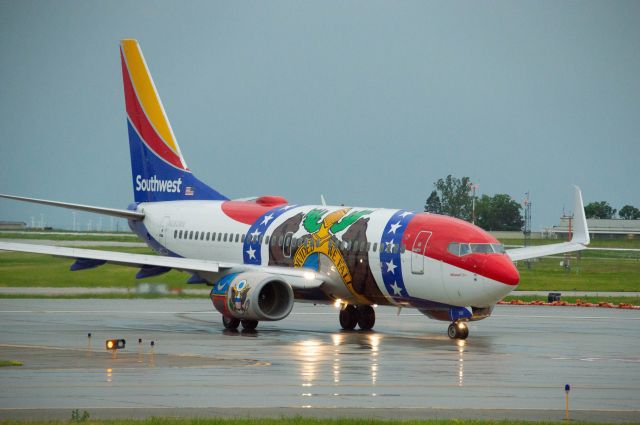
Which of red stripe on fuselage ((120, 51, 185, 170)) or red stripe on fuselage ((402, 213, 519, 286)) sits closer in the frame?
red stripe on fuselage ((402, 213, 519, 286))

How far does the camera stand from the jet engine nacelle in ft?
135

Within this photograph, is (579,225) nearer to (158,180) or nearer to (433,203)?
(158,180)

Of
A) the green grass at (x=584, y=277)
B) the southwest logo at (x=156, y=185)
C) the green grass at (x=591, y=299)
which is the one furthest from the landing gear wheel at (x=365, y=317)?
the green grass at (x=584, y=277)

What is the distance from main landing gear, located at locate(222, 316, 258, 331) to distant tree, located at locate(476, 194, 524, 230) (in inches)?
5357

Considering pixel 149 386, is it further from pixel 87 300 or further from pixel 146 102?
pixel 87 300

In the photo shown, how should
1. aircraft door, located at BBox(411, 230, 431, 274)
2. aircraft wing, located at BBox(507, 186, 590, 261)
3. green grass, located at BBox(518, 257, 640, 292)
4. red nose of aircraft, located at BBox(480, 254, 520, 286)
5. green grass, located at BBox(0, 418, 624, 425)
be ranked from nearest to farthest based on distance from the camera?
green grass, located at BBox(0, 418, 624, 425), red nose of aircraft, located at BBox(480, 254, 520, 286), aircraft door, located at BBox(411, 230, 431, 274), aircraft wing, located at BBox(507, 186, 590, 261), green grass, located at BBox(518, 257, 640, 292)

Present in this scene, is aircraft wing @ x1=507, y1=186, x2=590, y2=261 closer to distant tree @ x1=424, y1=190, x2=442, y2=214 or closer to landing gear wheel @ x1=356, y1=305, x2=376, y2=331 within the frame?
landing gear wheel @ x1=356, y1=305, x2=376, y2=331

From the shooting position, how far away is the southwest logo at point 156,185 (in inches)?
2073

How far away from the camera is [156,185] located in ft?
174

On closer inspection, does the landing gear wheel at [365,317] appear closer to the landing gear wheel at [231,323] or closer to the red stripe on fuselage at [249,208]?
the landing gear wheel at [231,323]

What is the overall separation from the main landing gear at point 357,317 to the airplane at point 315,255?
0.12 feet

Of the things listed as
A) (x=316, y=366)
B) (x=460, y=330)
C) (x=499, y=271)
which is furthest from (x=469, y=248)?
(x=316, y=366)

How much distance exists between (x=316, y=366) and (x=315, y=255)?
13168 mm

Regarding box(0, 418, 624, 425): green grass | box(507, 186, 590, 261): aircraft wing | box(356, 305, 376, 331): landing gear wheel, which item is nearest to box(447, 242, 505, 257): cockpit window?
box(356, 305, 376, 331): landing gear wheel
